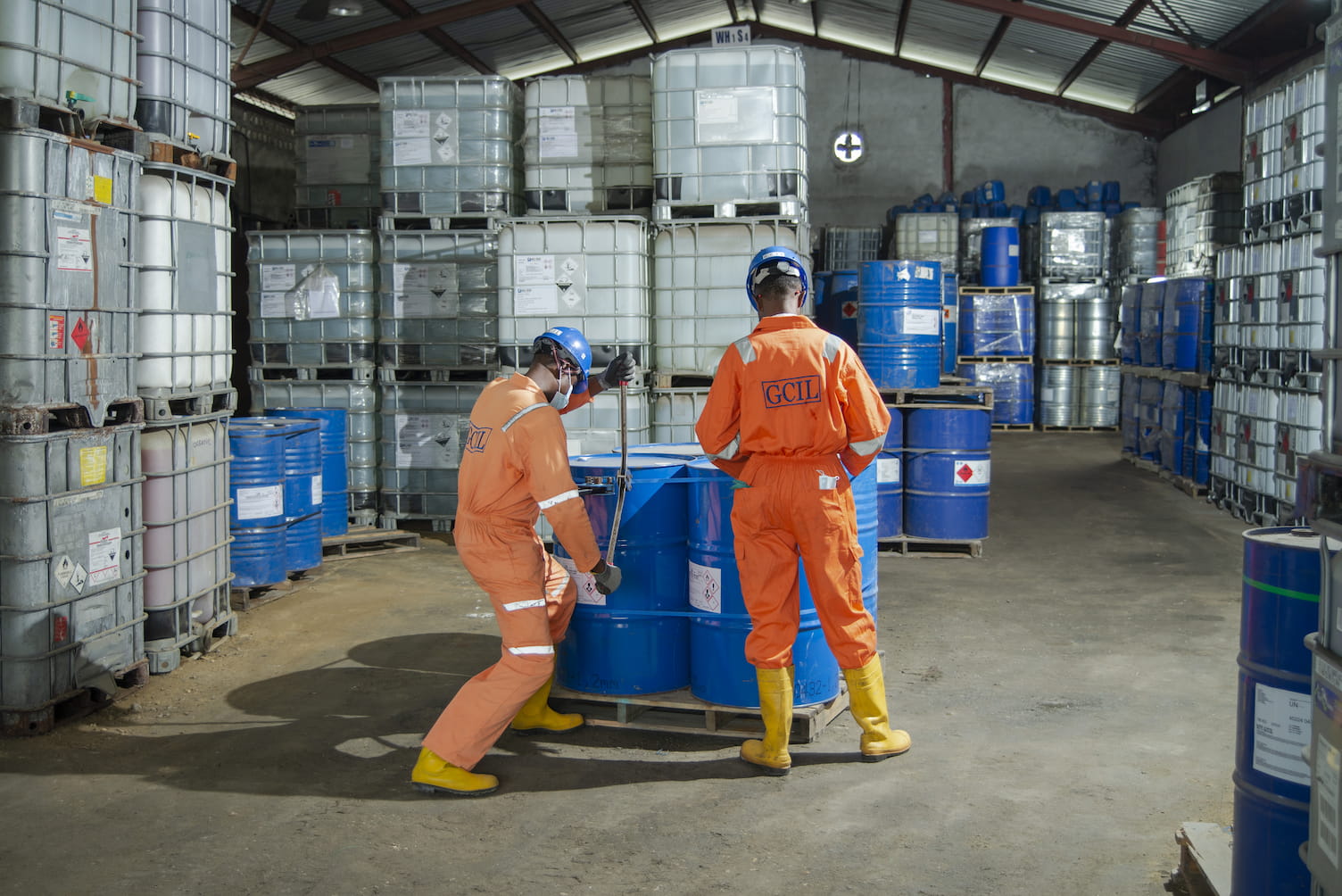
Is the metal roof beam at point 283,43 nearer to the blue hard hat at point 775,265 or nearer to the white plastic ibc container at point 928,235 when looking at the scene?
the white plastic ibc container at point 928,235

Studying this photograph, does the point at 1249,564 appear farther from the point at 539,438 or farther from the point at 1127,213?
the point at 1127,213

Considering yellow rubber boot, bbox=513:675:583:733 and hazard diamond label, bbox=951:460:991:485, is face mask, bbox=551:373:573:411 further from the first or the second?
hazard diamond label, bbox=951:460:991:485

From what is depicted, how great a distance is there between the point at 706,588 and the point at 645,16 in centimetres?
1740

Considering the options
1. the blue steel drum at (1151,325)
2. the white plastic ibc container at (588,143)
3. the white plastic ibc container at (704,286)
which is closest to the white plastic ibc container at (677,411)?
the white plastic ibc container at (704,286)

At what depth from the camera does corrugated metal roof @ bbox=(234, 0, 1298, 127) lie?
1566 centimetres

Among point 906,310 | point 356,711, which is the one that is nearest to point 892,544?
Result: point 906,310

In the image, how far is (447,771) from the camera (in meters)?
4.27

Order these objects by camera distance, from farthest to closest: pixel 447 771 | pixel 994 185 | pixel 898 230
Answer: pixel 994 185 < pixel 898 230 < pixel 447 771

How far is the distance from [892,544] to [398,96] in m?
5.31

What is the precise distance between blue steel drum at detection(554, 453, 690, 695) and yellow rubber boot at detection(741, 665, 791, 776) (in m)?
0.59

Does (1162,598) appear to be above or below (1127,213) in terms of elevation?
below

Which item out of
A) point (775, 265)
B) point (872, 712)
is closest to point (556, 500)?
point (775, 265)

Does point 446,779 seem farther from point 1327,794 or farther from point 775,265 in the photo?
point 1327,794

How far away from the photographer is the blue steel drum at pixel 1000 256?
703 inches
